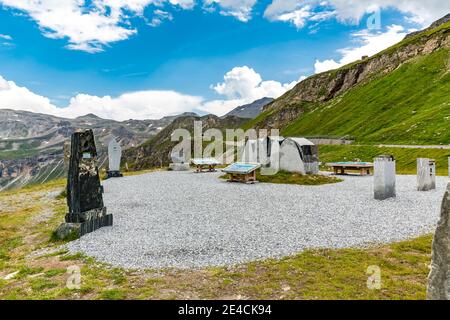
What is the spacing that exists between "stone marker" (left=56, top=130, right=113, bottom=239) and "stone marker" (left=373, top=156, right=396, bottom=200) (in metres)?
15.7

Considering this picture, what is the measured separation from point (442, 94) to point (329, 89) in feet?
264

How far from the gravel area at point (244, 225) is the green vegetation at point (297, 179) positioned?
5.87m

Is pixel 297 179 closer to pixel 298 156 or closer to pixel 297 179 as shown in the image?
pixel 297 179

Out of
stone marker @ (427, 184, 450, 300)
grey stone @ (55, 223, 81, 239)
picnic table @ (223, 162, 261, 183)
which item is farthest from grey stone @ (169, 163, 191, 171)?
stone marker @ (427, 184, 450, 300)

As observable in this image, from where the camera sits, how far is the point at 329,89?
506 feet

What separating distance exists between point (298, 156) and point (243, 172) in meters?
6.46

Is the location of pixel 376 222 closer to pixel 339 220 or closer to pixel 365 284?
pixel 339 220

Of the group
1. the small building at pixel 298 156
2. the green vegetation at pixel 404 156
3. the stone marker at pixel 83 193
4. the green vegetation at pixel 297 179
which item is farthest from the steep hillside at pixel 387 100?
the stone marker at pixel 83 193

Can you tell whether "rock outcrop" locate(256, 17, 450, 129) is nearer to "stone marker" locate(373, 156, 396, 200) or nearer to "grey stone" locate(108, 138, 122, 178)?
"stone marker" locate(373, 156, 396, 200)

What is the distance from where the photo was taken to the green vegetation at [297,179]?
28831mm

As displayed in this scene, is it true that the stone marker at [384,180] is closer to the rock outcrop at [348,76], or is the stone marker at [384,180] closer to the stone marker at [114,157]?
the stone marker at [114,157]

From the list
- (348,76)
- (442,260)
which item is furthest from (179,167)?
(348,76)

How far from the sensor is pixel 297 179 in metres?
29.8
